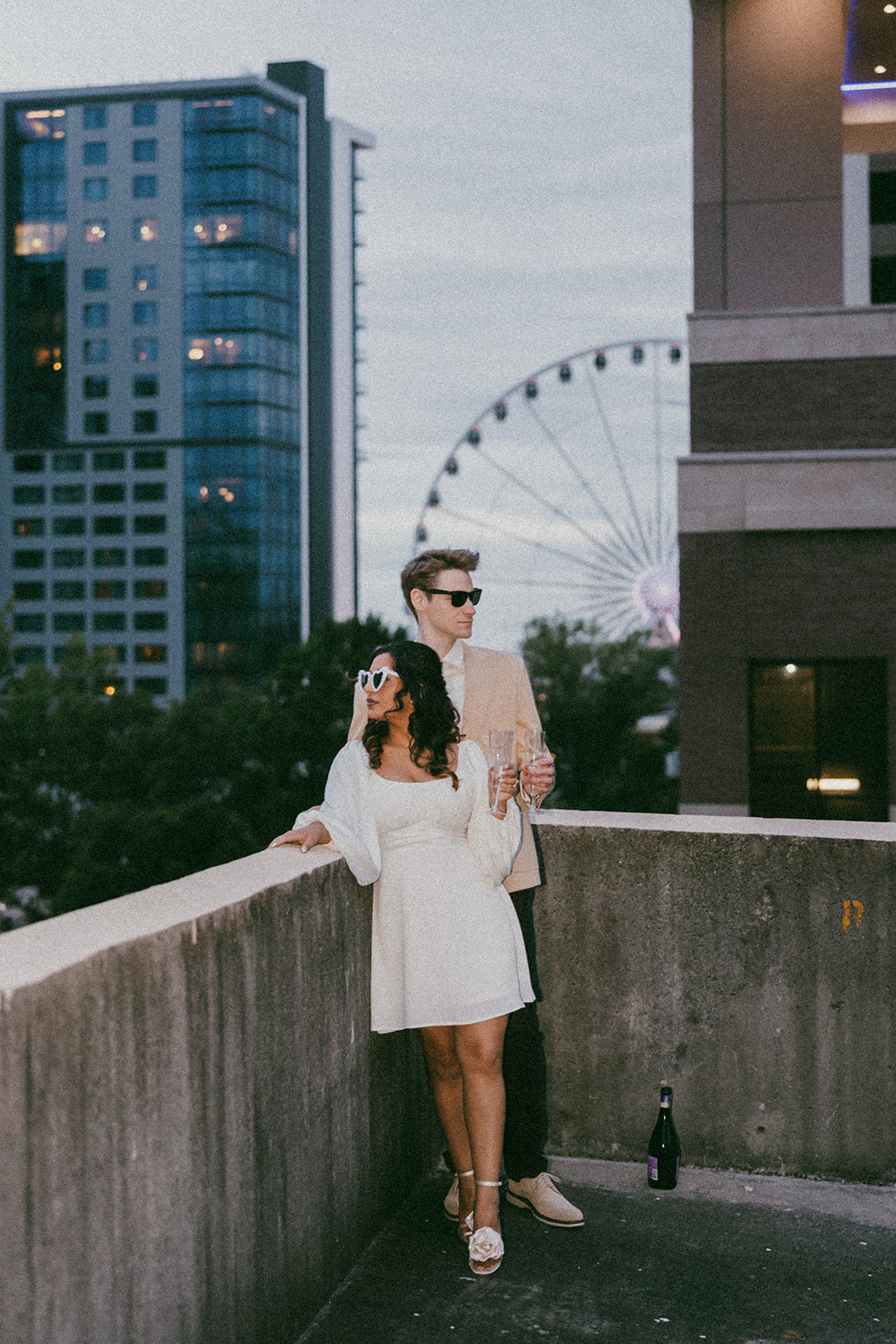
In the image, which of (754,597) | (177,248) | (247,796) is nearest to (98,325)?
(177,248)

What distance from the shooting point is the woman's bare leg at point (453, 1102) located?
4.06m

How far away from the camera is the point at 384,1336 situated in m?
3.52

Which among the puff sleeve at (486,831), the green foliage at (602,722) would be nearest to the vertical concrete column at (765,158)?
the puff sleeve at (486,831)

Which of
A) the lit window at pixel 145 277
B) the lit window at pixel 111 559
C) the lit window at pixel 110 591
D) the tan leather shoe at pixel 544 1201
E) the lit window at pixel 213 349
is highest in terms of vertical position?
the lit window at pixel 145 277

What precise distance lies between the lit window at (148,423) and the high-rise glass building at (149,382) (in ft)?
0.37

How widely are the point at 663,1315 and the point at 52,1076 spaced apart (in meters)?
2.10

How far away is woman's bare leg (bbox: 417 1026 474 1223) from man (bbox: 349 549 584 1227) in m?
0.23

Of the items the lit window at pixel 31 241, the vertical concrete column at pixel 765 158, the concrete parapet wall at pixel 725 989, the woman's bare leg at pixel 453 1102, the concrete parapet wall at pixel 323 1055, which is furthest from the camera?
the lit window at pixel 31 241

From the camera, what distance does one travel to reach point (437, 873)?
12.7ft

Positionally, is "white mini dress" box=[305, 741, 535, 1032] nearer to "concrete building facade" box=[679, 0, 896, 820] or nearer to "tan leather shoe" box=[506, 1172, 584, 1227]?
"tan leather shoe" box=[506, 1172, 584, 1227]

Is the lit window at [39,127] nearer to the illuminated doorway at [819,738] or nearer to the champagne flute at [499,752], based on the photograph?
the illuminated doorway at [819,738]

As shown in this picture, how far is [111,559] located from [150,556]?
12.2ft

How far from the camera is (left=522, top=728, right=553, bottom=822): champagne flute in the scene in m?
3.96

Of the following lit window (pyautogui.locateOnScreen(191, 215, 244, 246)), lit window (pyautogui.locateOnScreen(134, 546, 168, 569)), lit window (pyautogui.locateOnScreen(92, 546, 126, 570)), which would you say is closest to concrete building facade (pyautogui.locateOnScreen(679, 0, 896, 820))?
lit window (pyautogui.locateOnScreen(134, 546, 168, 569))
